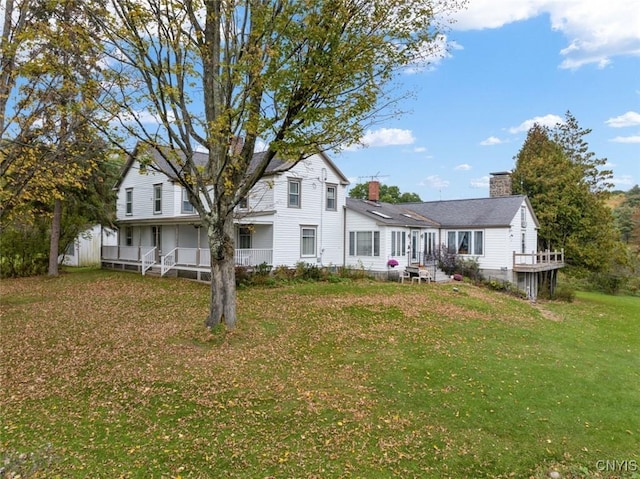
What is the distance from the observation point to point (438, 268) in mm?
23953

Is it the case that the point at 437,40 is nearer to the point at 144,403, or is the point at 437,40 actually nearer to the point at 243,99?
the point at 243,99

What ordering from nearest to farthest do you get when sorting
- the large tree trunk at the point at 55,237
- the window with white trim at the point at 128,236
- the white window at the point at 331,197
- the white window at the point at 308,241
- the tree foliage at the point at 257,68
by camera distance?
the tree foliage at the point at 257,68
the large tree trunk at the point at 55,237
the white window at the point at 308,241
the white window at the point at 331,197
the window with white trim at the point at 128,236

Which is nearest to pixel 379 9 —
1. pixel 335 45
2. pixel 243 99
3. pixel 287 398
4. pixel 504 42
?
pixel 335 45

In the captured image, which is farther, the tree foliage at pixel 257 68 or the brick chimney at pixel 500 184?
the brick chimney at pixel 500 184

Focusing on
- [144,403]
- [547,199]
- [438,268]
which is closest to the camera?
[144,403]

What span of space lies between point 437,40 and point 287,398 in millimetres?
7480

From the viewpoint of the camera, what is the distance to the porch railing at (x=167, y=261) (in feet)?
64.6

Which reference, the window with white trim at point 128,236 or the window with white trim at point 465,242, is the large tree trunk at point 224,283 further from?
the window with white trim at point 128,236

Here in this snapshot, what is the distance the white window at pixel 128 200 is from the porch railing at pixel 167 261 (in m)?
6.34

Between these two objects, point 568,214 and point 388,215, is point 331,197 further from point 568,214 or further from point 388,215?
point 568,214

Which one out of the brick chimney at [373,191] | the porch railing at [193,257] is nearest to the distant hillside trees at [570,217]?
the brick chimney at [373,191]

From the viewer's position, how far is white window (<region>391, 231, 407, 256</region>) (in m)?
21.7

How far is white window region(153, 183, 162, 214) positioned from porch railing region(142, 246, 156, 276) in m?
2.50

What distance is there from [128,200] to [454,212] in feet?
70.0
